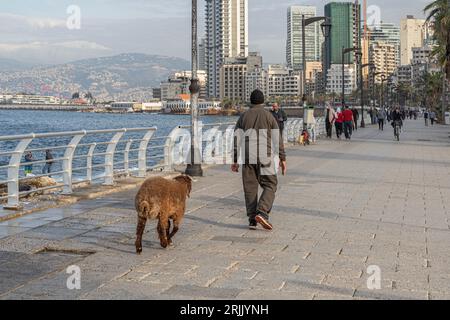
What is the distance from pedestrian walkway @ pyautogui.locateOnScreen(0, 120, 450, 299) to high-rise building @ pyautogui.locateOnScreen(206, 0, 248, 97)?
35643 mm

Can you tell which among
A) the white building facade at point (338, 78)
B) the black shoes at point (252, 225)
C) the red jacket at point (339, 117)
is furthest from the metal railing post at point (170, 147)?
the white building facade at point (338, 78)

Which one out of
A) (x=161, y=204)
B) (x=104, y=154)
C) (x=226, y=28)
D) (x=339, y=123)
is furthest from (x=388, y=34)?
(x=161, y=204)

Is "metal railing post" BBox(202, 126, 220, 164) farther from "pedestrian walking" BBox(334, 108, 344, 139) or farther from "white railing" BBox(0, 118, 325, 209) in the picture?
"pedestrian walking" BBox(334, 108, 344, 139)

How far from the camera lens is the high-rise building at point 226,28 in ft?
194

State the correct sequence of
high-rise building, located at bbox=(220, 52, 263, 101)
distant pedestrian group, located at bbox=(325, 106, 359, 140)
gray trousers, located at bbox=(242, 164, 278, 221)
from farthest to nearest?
high-rise building, located at bbox=(220, 52, 263, 101) → distant pedestrian group, located at bbox=(325, 106, 359, 140) → gray trousers, located at bbox=(242, 164, 278, 221)

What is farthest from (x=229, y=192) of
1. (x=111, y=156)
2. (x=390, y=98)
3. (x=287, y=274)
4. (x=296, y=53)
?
(x=390, y=98)

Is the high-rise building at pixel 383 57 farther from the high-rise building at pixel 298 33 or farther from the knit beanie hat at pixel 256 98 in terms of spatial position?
the knit beanie hat at pixel 256 98

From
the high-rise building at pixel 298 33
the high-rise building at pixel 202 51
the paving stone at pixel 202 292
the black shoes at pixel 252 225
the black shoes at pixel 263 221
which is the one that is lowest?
the paving stone at pixel 202 292

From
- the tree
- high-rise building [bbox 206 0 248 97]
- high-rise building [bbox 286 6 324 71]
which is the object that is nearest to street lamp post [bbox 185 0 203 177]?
the tree

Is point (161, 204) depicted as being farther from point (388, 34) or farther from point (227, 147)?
point (388, 34)

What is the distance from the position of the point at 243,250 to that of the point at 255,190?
1495 mm

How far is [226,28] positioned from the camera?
6631 cm

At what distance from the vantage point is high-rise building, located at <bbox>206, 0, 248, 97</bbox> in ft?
194

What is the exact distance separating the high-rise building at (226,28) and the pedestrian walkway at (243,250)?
117 feet
